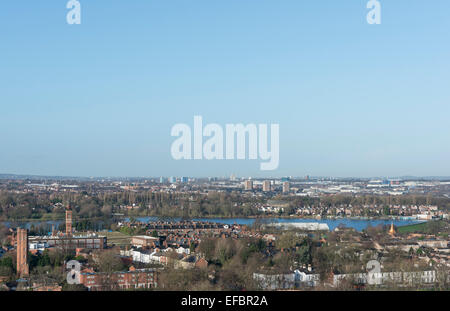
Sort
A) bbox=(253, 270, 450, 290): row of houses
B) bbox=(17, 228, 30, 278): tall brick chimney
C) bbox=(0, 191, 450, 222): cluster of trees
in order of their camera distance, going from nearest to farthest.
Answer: bbox=(253, 270, 450, 290): row of houses → bbox=(17, 228, 30, 278): tall brick chimney → bbox=(0, 191, 450, 222): cluster of trees

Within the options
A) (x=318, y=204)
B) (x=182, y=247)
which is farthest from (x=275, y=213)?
(x=182, y=247)

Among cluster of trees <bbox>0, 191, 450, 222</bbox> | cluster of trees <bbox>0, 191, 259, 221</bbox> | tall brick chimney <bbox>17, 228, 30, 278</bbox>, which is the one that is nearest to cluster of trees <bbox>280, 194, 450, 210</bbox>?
cluster of trees <bbox>0, 191, 450, 222</bbox>

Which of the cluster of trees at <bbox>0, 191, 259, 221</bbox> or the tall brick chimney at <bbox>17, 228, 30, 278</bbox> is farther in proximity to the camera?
the cluster of trees at <bbox>0, 191, 259, 221</bbox>

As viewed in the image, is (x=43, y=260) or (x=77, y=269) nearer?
(x=77, y=269)

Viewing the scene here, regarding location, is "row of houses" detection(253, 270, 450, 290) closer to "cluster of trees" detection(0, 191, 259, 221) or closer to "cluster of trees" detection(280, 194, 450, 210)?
"cluster of trees" detection(0, 191, 259, 221)

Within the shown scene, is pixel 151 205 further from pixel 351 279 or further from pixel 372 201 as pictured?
pixel 351 279

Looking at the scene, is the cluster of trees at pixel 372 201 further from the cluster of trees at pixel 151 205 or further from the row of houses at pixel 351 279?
the row of houses at pixel 351 279

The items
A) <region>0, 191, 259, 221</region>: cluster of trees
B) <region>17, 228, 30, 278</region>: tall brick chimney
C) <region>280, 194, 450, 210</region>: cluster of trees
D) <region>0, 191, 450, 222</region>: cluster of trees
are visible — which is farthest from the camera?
<region>280, 194, 450, 210</region>: cluster of trees

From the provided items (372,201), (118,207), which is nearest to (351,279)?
(118,207)

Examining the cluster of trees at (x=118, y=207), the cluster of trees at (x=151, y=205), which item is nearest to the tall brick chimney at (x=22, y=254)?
the cluster of trees at (x=151, y=205)
